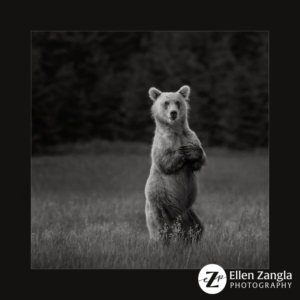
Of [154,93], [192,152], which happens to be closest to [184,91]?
[154,93]

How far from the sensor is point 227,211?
11453mm

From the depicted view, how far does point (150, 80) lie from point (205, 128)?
16.1 ft

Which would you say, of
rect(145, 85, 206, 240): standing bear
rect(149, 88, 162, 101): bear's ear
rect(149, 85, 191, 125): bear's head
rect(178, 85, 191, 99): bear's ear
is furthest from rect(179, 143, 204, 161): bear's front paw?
rect(149, 88, 162, 101): bear's ear

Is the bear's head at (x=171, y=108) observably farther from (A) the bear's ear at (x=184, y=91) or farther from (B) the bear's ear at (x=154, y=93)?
(B) the bear's ear at (x=154, y=93)

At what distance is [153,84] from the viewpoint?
28266 mm

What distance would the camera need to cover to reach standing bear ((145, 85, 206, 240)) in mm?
7477

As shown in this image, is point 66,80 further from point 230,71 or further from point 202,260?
point 202,260

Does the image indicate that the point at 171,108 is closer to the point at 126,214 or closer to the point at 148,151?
the point at 126,214

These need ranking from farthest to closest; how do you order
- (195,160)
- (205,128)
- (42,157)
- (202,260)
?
(205,128), (42,157), (195,160), (202,260)

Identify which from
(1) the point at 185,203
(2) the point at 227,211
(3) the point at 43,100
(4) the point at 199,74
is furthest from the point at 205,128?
(1) the point at 185,203

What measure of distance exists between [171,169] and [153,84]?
21258 mm

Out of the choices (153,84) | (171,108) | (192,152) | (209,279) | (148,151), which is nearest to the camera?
(209,279)

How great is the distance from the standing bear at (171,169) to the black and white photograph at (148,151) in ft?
0.06

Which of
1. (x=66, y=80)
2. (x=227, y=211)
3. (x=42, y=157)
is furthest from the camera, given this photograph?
(x=66, y=80)
